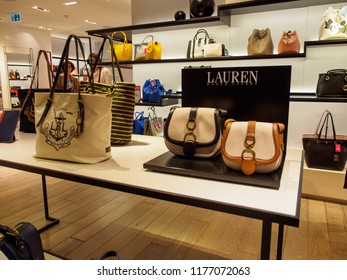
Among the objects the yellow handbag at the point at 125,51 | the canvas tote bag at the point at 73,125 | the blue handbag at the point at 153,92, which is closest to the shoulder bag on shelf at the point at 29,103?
the canvas tote bag at the point at 73,125

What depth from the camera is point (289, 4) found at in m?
2.66

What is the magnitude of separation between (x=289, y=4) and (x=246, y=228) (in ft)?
6.74

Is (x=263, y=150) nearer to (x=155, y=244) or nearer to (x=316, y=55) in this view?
(x=155, y=244)

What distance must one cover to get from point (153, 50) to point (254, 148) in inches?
109

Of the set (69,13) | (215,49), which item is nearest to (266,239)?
(215,49)

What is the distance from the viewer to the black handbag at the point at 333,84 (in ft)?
7.93

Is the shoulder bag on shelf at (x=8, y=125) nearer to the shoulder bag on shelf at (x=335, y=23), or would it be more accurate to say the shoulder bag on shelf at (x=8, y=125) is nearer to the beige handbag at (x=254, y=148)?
the beige handbag at (x=254, y=148)

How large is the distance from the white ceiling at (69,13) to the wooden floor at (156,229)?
16.5 ft

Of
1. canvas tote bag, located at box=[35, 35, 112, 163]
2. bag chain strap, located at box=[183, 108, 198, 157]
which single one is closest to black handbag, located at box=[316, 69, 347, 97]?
bag chain strap, located at box=[183, 108, 198, 157]

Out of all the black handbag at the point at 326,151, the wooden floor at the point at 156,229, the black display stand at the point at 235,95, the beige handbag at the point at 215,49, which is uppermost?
the beige handbag at the point at 215,49

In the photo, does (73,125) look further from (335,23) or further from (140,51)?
(140,51)

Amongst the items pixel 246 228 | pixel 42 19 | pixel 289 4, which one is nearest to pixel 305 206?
pixel 246 228

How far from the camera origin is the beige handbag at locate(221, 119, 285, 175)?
0.89 metres

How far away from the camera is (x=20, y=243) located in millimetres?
786
